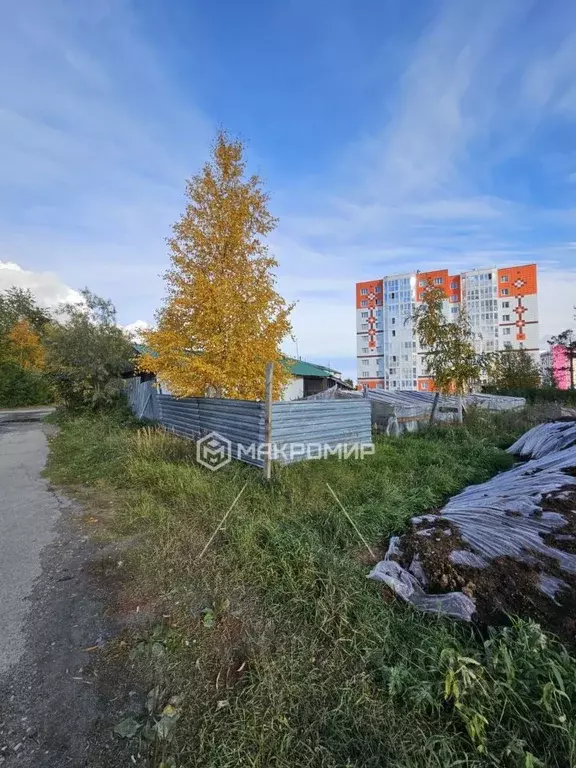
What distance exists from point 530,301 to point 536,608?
54.7 metres

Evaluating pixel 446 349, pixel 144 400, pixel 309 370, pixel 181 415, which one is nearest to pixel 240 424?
pixel 181 415

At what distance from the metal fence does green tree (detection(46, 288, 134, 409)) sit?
748 centimetres

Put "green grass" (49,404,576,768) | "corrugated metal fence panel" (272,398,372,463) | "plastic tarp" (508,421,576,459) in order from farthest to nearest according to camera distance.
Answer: "plastic tarp" (508,421,576,459) → "corrugated metal fence panel" (272,398,372,463) → "green grass" (49,404,576,768)

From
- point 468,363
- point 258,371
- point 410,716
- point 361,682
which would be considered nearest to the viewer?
point 410,716

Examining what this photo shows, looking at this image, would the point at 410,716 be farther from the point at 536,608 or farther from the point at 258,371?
the point at 258,371

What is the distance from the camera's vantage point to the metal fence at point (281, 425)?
5.43 meters

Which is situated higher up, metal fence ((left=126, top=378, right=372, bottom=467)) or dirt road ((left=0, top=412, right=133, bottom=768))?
metal fence ((left=126, top=378, right=372, bottom=467))

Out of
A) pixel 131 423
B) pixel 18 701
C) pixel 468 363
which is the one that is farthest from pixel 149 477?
pixel 468 363

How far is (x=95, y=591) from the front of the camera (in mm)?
2826

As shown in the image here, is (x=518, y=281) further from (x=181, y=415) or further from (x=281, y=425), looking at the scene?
(x=281, y=425)

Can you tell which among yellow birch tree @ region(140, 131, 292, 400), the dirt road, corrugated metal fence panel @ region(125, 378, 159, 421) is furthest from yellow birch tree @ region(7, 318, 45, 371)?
the dirt road

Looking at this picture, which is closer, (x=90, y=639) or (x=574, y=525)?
(x=90, y=639)

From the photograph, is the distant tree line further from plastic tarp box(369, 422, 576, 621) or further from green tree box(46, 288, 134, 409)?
Result: plastic tarp box(369, 422, 576, 621)

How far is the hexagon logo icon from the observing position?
589cm
